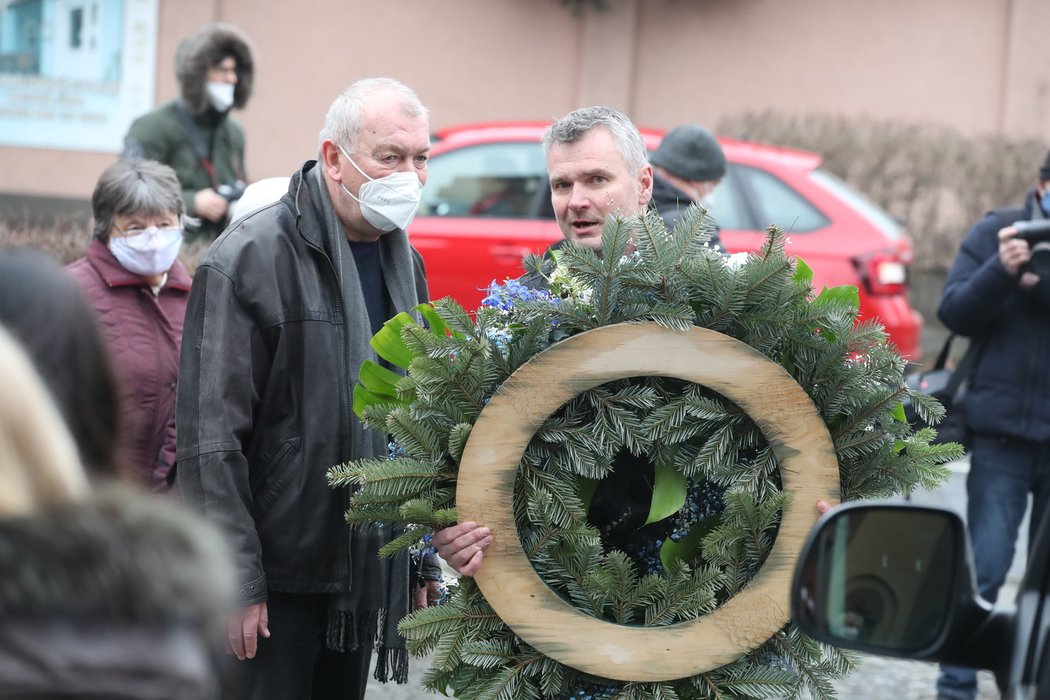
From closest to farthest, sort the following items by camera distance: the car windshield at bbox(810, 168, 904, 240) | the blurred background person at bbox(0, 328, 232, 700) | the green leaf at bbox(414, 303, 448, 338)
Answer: the blurred background person at bbox(0, 328, 232, 700)
the green leaf at bbox(414, 303, 448, 338)
the car windshield at bbox(810, 168, 904, 240)

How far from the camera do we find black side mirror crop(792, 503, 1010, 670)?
6.15ft

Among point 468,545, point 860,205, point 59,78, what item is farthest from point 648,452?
point 59,78

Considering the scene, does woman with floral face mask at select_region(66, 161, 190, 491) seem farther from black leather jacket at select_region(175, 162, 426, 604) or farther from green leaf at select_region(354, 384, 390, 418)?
green leaf at select_region(354, 384, 390, 418)

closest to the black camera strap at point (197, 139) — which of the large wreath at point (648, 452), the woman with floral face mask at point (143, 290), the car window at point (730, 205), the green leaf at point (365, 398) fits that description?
the woman with floral face mask at point (143, 290)

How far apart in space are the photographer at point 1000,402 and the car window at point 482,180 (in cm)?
369

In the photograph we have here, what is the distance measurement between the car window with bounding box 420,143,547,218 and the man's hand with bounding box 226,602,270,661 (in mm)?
5510

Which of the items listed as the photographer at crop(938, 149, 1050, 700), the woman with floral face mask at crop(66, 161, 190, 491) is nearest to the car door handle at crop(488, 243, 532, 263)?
the photographer at crop(938, 149, 1050, 700)

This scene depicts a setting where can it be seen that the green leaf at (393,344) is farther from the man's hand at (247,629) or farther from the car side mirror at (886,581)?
the car side mirror at (886,581)

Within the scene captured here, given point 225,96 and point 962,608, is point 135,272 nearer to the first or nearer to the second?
point 225,96

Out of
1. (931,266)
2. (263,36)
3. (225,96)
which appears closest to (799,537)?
(225,96)

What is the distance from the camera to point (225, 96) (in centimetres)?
656

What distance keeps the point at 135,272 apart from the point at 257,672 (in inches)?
66.0

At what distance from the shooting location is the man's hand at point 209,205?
20.5ft

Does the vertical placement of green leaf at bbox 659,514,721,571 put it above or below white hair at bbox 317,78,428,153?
below
